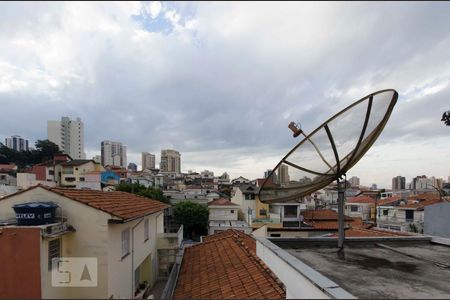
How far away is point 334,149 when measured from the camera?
19.6 feet

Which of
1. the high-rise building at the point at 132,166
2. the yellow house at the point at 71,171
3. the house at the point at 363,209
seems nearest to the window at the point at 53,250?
the house at the point at 363,209

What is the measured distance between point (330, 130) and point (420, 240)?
4977mm

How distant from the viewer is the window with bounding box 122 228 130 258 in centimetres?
800

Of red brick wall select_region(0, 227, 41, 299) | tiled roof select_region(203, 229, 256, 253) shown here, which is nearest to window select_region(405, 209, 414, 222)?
tiled roof select_region(203, 229, 256, 253)

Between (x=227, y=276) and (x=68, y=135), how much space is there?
111 metres

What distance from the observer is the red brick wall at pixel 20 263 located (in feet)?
15.3

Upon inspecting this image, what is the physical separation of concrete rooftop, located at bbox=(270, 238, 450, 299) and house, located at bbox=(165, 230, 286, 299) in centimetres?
96

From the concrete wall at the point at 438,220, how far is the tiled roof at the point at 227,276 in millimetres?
8959

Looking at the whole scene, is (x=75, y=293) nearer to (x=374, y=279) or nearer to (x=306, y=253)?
(x=374, y=279)

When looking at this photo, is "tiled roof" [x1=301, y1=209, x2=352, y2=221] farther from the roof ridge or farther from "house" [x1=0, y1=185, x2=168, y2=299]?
"house" [x1=0, y1=185, x2=168, y2=299]

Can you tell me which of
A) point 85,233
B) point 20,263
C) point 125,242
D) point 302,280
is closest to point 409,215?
point 125,242

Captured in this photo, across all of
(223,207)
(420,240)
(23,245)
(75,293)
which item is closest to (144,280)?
(23,245)

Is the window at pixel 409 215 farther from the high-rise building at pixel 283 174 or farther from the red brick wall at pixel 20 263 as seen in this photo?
the red brick wall at pixel 20 263

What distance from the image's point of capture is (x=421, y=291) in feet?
13.9
